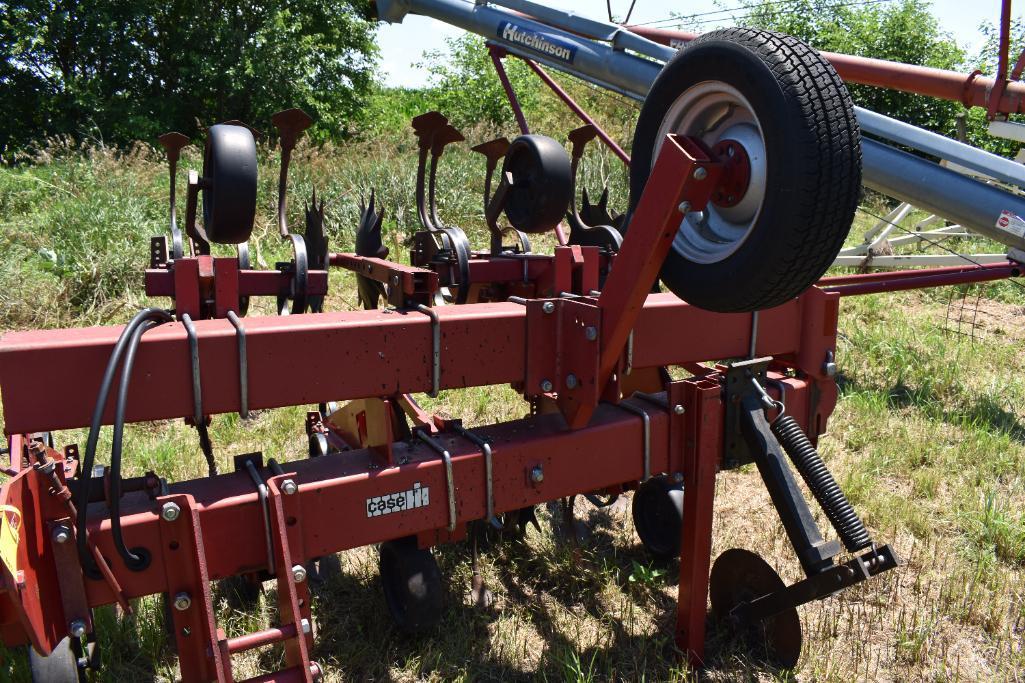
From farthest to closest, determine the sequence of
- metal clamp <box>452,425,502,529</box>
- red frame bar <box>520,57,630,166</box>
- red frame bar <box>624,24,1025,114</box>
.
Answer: red frame bar <box>520,57,630,166</box>, red frame bar <box>624,24,1025,114</box>, metal clamp <box>452,425,502,529</box>

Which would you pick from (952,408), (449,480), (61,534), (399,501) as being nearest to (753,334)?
(449,480)

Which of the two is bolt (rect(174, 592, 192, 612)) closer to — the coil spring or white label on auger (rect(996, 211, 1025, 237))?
the coil spring

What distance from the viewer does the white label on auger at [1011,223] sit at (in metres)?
4.63

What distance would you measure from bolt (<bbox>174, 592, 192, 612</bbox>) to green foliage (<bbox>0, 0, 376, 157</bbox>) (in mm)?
15243

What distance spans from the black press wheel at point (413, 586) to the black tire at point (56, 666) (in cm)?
102

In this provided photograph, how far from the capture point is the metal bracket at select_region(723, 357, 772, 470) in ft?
9.18

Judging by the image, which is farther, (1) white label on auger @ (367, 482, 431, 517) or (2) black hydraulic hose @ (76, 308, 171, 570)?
(1) white label on auger @ (367, 482, 431, 517)

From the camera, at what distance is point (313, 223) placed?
144 inches

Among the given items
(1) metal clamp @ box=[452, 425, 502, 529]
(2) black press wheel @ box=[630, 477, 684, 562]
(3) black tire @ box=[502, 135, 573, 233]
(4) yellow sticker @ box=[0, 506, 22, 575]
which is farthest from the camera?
(2) black press wheel @ box=[630, 477, 684, 562]

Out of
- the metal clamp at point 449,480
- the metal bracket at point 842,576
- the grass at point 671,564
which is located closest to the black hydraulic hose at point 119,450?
the metal clamp at point 449,480

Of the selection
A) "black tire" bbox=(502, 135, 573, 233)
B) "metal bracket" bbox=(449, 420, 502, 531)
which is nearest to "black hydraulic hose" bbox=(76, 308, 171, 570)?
"metal bracket" bbox=(449, 420, 502, 531)

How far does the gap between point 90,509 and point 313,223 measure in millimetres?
1794

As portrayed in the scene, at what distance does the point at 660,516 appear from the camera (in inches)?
145

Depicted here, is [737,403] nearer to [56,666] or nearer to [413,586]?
[413,586]
